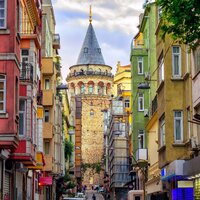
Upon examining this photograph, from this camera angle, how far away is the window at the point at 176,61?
32594 millimetres

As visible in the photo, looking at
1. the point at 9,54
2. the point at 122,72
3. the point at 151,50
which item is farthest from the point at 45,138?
the point at 122,72

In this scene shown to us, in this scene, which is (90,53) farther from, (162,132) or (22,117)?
(22,117)

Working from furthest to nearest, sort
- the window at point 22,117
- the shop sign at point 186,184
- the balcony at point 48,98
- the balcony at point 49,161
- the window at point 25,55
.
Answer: the balcony at point 48,98 → the balcony at point 49,161 → the window at point 25,55 → the window at point 22,117 → the shop sign at point 186,184

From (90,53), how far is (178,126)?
139000 millimetres

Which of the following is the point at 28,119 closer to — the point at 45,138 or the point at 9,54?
the point at 9,54

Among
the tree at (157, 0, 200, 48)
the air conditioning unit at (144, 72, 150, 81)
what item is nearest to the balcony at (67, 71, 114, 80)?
the air conditioning unit at (144, 72, 150, 81)

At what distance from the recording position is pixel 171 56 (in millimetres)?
32969

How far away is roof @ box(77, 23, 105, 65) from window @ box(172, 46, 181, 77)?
5401 inches

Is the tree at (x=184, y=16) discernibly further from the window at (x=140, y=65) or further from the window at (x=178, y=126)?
the window at (x=140, y=65)

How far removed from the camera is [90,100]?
6604 inches

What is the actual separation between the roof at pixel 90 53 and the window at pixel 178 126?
452 ft

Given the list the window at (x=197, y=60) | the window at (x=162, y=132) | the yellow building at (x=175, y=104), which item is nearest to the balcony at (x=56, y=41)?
the window at (x=162, y=132)

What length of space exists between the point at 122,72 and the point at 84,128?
157ft

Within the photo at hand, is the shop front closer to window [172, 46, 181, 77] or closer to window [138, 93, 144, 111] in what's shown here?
window [172, 46, 181, 77]
